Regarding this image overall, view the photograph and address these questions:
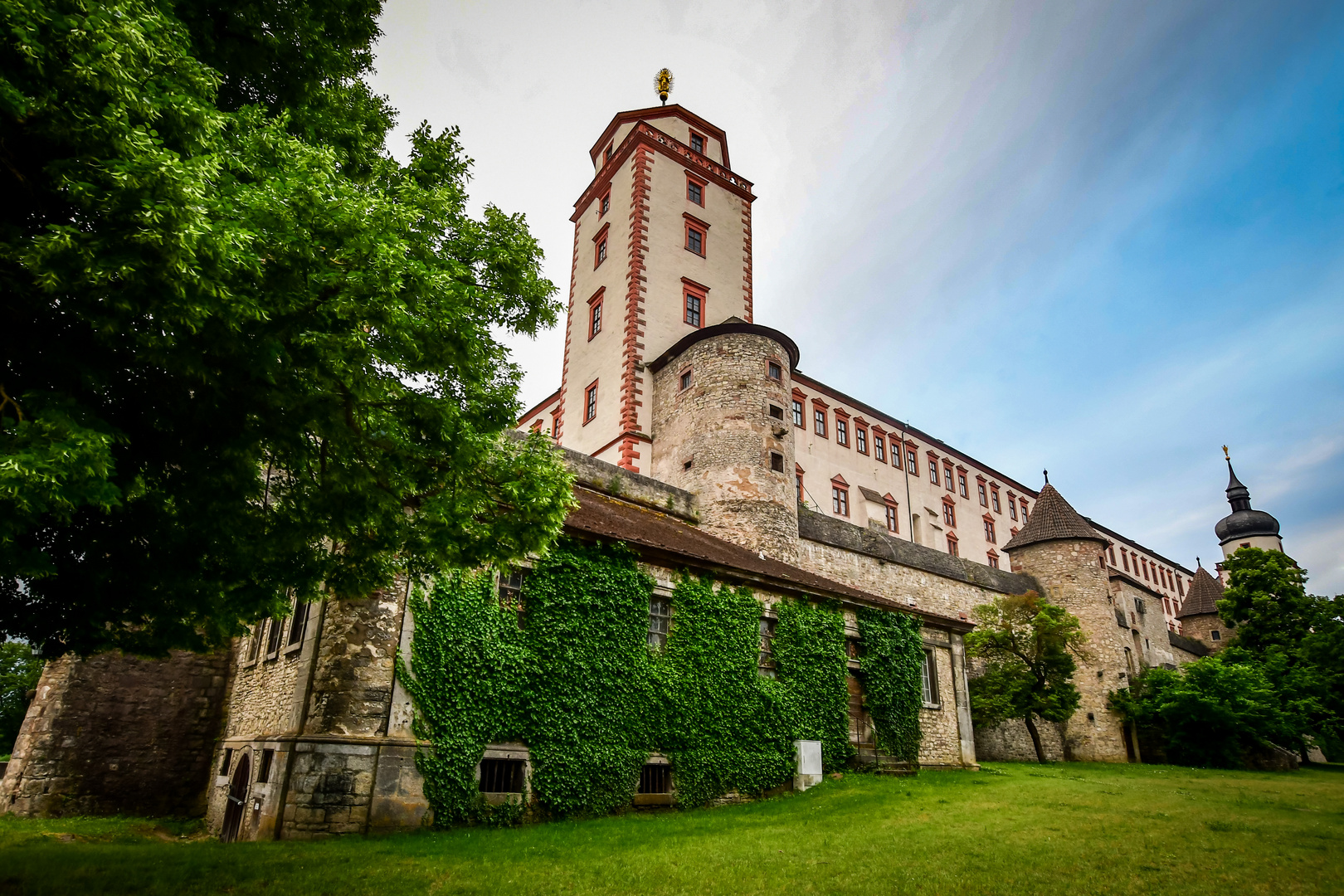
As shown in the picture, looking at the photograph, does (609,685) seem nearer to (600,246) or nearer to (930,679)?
(930,679)

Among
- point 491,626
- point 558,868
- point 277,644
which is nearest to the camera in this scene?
point 558,868

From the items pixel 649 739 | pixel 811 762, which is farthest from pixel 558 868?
pixel 811 762

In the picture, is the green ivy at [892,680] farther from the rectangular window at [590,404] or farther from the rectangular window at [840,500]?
the rectangular window at [840,500]

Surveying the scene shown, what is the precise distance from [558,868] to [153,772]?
1129cm

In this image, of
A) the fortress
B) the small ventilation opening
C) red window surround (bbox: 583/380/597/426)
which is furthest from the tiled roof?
red window surround (bbox: 583/380/597/426)

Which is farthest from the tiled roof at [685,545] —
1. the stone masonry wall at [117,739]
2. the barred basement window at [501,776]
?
the stone masonry wall at [117,739]

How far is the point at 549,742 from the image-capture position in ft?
39.3

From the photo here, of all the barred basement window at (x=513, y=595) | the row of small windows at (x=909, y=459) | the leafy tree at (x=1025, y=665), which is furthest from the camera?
the row of small windows at (x=909, y=459)

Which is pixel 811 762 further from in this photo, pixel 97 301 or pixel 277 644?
pixel 97 301

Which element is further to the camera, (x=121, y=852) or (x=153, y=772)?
(x=153, y=772)

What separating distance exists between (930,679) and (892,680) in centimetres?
208

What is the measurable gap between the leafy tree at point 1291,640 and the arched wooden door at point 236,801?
33925 millimetres

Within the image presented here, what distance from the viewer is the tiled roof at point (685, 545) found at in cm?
1429

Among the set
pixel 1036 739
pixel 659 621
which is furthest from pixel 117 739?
pixel 1036 739
